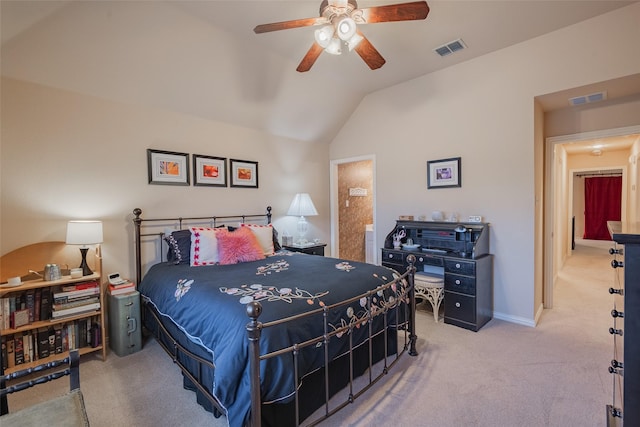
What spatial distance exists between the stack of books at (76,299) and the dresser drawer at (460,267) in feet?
11.8

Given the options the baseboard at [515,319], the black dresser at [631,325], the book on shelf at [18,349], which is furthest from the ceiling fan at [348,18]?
the baseboard at [515,319]

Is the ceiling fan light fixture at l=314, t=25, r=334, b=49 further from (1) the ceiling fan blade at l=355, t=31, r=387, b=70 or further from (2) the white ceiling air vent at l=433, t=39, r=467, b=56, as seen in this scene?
(2) the white ceiling air vent at l=433, t=39, r=467, b=56

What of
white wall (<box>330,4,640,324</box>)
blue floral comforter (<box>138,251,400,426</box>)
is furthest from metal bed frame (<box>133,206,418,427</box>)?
white wall (<box>330,4,640,324</box>)

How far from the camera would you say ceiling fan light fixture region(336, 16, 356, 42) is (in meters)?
2.05

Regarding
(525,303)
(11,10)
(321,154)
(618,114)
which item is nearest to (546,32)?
(618,114)

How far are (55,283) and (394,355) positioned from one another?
3.00 metres

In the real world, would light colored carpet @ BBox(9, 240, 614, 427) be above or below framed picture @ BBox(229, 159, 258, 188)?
below

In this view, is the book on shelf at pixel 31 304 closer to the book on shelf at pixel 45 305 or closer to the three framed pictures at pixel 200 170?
the book on shelf at pixel 45 305

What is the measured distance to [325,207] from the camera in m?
5.45

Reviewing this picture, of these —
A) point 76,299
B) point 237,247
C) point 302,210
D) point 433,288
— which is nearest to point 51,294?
point 76,299

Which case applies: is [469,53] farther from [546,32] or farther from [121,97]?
[121,97]

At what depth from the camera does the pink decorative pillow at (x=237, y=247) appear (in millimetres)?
3072

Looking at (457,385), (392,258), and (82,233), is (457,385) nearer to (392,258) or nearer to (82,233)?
(392,258)

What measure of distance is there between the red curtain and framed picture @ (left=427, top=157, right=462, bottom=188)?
814 centimetres
